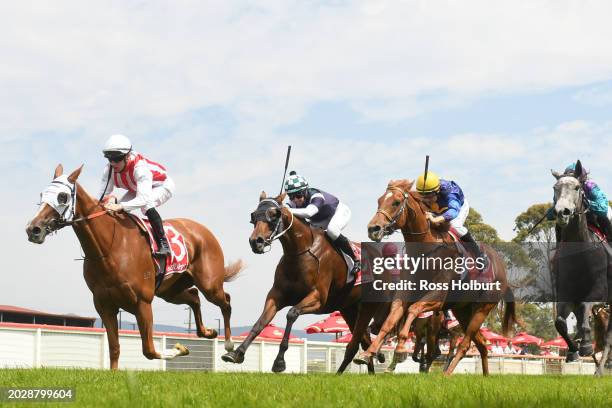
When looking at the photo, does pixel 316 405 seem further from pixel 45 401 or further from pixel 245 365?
pixel 245 365

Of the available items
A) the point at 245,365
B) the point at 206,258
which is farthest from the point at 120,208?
the point at 245,365

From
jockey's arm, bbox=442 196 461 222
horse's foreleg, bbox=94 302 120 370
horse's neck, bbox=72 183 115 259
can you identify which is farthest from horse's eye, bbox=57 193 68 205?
jockey's arm, bbox=442 196 461 222

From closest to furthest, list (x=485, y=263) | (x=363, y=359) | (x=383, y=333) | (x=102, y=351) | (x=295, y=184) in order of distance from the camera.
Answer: (x=363, y=359) < (x=383, y=333) < (x=295, y=184) < (x=485, y=263) < (x=102, y=351)

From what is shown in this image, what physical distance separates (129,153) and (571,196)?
501 centimetres

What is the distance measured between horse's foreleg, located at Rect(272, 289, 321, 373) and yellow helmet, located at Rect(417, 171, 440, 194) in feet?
7.02

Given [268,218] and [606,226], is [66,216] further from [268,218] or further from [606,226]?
[606,226]

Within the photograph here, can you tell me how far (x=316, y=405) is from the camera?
505 centimetres

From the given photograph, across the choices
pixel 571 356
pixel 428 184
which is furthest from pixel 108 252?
pixel 571 356

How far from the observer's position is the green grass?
17.1 feet

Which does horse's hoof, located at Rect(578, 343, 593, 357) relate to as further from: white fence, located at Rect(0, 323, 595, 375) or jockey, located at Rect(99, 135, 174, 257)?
white fence, located at Rect(0, 323, 595, 375)

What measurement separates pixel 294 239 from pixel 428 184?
2.11 metres

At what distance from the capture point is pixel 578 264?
1068 cm

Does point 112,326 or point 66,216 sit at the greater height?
point 66,216

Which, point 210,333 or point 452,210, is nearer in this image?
point 452,210
